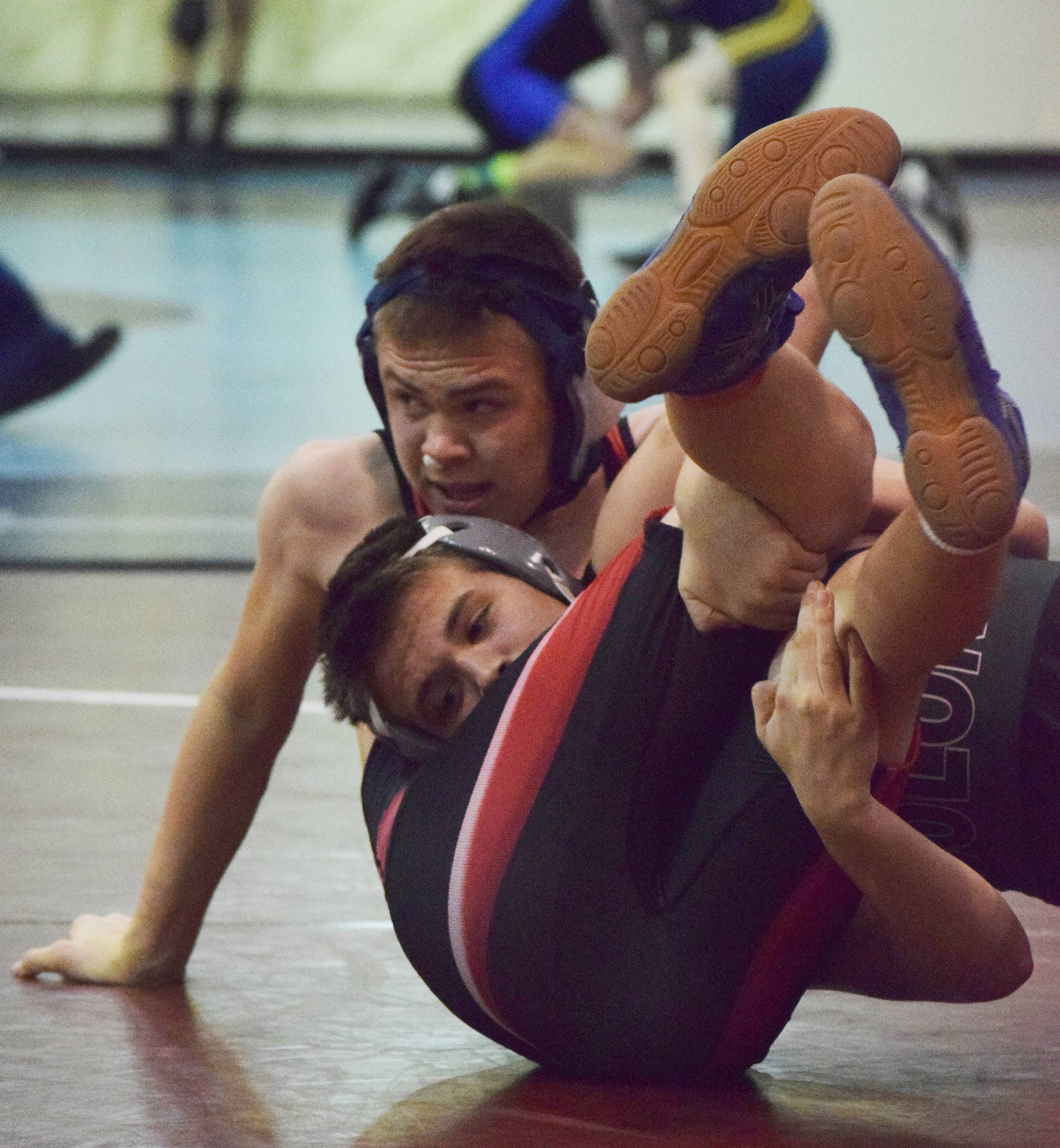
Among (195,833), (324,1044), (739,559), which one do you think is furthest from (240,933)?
(739,559)

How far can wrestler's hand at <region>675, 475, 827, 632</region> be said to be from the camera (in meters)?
1.41

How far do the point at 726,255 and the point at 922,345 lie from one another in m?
0.15

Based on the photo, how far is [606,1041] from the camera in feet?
5.14

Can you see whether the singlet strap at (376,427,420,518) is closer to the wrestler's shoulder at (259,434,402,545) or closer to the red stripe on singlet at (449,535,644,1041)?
the wrestler's shoulder at (259,434,402,545)

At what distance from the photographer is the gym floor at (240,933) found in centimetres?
154

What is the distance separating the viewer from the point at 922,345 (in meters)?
1.21

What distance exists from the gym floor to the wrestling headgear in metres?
0.28

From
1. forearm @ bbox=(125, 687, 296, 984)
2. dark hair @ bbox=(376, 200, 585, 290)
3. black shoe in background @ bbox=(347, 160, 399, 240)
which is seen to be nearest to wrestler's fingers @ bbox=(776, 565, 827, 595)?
dark hair @ bbox=(376, 200, 585, 290)

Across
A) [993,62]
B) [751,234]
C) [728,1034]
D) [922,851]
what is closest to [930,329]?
[751,234]

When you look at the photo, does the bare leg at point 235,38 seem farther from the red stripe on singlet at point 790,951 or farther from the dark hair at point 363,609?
the red stripe on singlet at point 790,951

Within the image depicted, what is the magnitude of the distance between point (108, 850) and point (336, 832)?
0.89ft

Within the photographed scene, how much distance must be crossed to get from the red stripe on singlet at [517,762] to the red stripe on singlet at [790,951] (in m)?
0.20

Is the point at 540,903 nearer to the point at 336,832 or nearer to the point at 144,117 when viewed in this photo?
the point at 336,832

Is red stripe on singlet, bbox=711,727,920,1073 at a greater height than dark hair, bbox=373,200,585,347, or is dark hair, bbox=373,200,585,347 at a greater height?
dark hair, bbox=373,200,585,347
